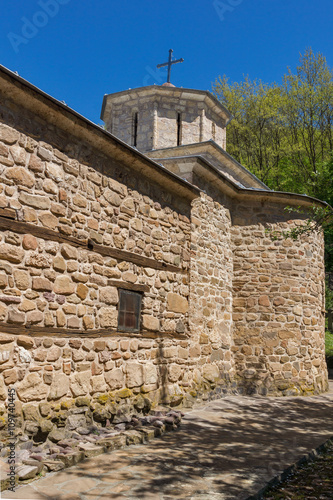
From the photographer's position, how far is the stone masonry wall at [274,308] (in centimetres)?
921

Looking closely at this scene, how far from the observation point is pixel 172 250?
739 cm

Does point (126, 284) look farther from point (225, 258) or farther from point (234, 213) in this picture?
point (234, 213)

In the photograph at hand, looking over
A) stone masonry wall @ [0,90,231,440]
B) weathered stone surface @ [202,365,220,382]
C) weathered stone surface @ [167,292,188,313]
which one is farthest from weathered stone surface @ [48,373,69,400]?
weathered stone surface @ [202,365,220,382]

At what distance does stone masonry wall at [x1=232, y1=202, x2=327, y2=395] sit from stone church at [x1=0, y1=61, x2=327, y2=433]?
0.09 feet

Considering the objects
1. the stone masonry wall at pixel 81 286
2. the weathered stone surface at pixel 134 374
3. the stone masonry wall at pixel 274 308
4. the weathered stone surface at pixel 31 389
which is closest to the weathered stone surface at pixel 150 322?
the stone masonry wall at pixel 81 286

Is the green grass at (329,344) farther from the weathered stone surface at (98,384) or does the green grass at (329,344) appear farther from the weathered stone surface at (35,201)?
the weathered stone surface at (35,201)

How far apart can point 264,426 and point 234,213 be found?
4.79 meters

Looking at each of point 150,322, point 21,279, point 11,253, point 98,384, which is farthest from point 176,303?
point 11,253

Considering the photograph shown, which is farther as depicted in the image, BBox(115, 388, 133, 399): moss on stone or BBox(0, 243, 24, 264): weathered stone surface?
BBox(115, 388, 133, 399): moss on stone

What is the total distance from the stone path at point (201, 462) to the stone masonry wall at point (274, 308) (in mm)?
1903

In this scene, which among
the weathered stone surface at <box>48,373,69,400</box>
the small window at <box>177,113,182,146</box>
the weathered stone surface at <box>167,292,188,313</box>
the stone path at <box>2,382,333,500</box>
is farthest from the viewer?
the small window at <box>177,113,182,146</box>

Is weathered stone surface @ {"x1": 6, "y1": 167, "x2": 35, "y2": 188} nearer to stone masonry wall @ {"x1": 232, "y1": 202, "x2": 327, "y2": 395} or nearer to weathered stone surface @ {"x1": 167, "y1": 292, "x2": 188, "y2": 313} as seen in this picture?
weathered stone surface @ {"x1": 167, "y1": 292, "x2": 188, "y2": 313}

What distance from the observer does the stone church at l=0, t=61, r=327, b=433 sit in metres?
4.79

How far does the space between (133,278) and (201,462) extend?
2.69 m
